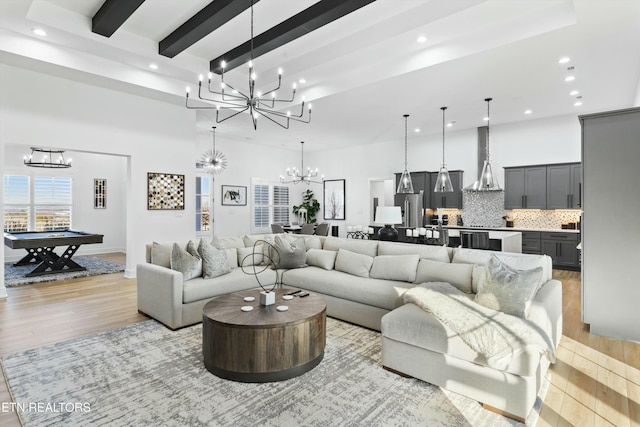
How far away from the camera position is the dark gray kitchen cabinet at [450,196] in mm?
8422

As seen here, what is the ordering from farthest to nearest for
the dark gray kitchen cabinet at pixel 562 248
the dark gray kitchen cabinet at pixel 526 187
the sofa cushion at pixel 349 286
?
the dark gray kitchen cabinet at pixel 526 187 → the dark gray kitchen cabinet at pixel 562 248 → the sofa cushion at pixel 349 286

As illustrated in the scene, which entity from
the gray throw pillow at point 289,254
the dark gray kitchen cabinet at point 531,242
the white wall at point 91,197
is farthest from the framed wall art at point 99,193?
the dark gray kitchen cabinet at point 531,242

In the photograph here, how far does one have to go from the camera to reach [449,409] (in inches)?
89.5

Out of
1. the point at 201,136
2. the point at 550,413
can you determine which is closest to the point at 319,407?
the point at 550,413

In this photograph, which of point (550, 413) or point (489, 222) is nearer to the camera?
point (550, 413)

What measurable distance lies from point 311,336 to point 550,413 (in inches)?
67.1

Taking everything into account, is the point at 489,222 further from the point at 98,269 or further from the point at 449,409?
the point at 98,269

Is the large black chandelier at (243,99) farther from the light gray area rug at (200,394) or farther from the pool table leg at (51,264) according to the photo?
the pool table leg at (51,264)

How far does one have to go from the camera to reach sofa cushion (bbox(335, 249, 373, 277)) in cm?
427

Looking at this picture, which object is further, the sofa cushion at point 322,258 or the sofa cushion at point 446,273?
the sofa cushion at point 322,258

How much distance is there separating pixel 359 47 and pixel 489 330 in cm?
388

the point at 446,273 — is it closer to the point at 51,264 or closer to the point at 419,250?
the point at 419,250

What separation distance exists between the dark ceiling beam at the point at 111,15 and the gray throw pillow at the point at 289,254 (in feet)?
Answer: 10.7

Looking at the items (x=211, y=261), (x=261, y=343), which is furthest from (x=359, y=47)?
(x=261, y=343)
